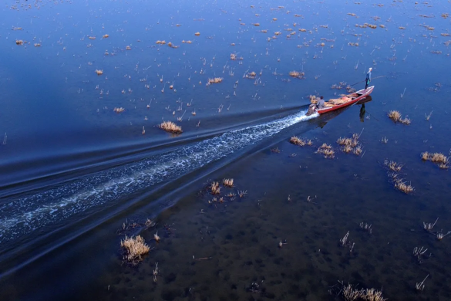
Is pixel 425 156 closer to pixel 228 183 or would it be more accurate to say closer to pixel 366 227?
pixel 366 227

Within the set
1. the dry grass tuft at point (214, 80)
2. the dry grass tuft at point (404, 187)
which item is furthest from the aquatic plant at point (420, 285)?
the dry grass tuft at point (214, 80)

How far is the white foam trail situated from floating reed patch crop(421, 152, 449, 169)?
989 cm

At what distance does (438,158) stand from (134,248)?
1761 centimetres

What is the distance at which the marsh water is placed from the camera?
12.1 m

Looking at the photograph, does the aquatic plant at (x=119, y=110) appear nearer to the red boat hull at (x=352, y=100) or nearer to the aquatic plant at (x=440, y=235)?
the red boat hull at (x=352, y=100)

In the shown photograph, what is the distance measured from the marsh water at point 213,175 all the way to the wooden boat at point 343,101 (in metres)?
0.65

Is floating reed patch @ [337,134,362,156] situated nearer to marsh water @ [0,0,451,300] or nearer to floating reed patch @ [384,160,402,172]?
marsh water @ [0,0,451,300]

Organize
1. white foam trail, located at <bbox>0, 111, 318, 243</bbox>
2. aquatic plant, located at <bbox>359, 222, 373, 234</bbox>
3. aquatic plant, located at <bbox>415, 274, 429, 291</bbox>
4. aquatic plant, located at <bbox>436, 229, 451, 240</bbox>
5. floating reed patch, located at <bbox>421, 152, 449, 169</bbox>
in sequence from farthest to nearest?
1. floating reed patch, located at <bbox>421, 152, 449, 169</bbox>
2. aquatic plant, located at <bbox>359, 222, 373, 234</bbox>
3. aquatic plant, located at <bbox>436, 229, 451, 240</bbox>
4. white foam trail, located at <bbox>0, 111, 318, 243</bbox>
5. aquatic plant, located at <bbox>415, 274, 429, 291</bbox>

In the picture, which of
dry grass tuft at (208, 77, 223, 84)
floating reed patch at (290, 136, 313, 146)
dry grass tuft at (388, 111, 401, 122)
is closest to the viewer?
floating reed patch at (290, 136, 313, 146)

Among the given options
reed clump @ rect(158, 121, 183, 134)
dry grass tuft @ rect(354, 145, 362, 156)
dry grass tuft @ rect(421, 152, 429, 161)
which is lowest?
dry grass tuft @ rect(421, 152, 429, 161)

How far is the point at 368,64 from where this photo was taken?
37.2 meters

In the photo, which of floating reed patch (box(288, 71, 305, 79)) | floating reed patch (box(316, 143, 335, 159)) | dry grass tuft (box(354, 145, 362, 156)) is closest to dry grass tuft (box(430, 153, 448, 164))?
dry grass tuft (box(354, 145, 362, 156))

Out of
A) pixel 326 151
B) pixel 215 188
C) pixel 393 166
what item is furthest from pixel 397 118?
pixel 215 188

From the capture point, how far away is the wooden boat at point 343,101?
1004 inches
